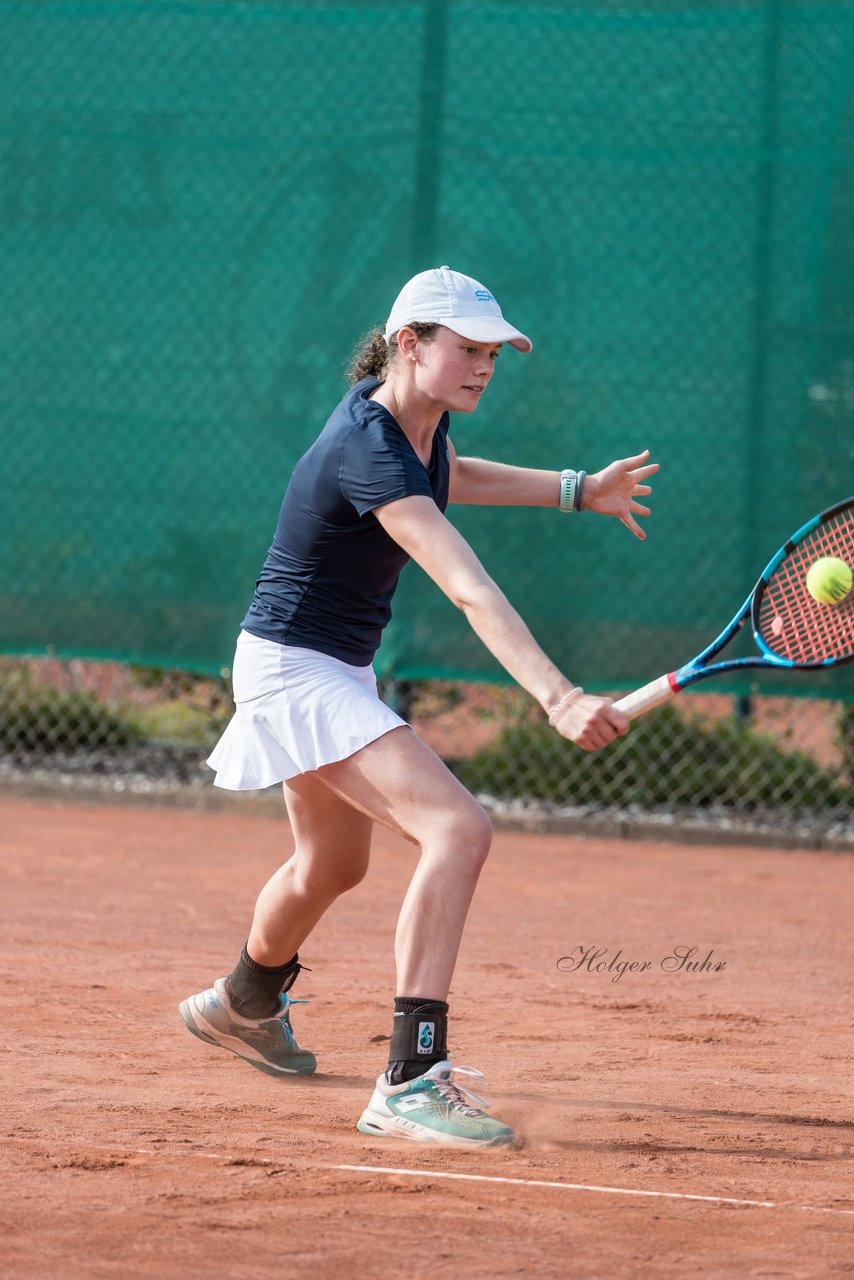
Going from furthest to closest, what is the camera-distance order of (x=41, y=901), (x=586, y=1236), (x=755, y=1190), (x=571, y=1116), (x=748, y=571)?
(x=748, y=571) → (x=41, y=901) → (x=571, y=1116) → (x=755, y=1190) → (x=586, y=1236)

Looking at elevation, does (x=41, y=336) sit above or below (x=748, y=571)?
above

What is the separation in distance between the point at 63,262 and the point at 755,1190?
5.00 m

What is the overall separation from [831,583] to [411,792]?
0.97 m

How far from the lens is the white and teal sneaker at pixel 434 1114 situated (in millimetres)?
2809

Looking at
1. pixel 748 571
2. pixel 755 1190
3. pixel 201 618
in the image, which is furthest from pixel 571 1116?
pixel 201 618

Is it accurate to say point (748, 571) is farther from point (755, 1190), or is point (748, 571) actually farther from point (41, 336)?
point (755, 1190)

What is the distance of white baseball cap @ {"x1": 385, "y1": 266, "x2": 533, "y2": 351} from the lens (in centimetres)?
298

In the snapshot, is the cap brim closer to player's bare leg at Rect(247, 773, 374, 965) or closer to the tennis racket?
the tennis racket

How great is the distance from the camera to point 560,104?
6.16 m

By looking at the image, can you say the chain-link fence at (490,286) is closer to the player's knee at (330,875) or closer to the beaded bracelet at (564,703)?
the player's knee at (330,875)

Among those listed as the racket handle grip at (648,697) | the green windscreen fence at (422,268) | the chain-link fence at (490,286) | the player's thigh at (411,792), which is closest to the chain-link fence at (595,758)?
the chain-link fence at (490,286)

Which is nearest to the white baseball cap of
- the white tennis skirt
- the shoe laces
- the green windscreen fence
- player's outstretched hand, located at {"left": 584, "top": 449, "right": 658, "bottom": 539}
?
player's outstretched hand, located at {"left": 584, "top": 449, "right": 658, "bottom": 539}

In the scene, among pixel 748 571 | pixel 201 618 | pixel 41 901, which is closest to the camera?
pixel 41 901

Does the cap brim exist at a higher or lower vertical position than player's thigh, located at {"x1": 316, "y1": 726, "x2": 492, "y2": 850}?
higher
